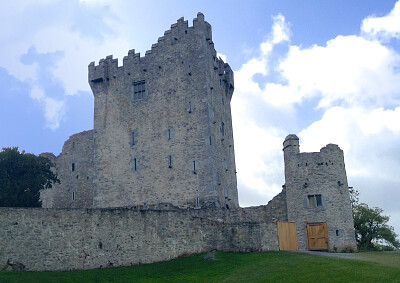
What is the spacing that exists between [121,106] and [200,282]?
22.1 meters

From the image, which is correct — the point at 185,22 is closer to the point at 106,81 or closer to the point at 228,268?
the point at 106,81

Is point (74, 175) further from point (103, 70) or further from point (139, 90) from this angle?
point (139, 90)

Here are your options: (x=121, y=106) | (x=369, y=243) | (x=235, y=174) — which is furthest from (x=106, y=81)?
(x=369, y=243)

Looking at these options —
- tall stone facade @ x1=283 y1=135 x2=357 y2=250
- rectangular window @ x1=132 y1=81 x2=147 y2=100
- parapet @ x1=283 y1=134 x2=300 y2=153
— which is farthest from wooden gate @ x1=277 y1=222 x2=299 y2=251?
rectangular window @ x1=132 y1=81 x2=147 y2=100

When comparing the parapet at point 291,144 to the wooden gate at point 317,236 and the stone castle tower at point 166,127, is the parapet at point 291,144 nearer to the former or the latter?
the wooden gate at point 317,236

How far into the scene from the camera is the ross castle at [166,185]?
2277cm

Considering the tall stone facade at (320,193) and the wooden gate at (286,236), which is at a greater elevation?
the tall stone facade at (320,193)

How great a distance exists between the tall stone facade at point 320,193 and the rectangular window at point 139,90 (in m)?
12.9

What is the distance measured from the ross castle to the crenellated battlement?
0.31 ft

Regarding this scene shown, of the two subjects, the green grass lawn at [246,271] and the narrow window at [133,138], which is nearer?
the green grass lawn at [246,271]

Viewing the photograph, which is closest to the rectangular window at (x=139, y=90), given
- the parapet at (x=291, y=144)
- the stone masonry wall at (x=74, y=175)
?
the stone masonry wall at (x=74, y=175)

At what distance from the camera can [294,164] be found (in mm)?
31594

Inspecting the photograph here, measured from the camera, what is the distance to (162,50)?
3825cm

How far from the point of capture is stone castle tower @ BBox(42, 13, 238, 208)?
34.7 metres
